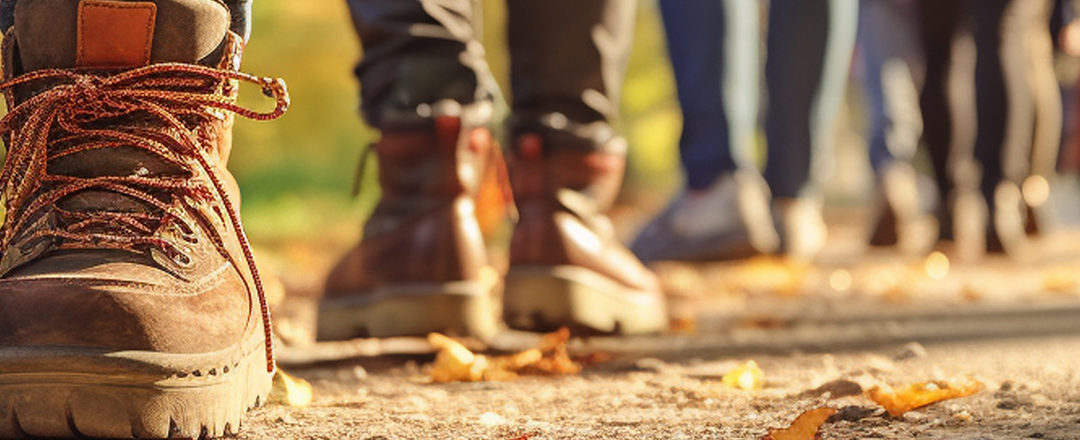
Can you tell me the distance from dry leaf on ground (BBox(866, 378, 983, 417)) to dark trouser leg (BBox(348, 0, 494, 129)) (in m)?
1.02

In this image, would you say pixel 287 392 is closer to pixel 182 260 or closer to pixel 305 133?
pixel 182 260

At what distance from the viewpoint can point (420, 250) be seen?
2359mm

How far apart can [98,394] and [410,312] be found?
36.6 inches

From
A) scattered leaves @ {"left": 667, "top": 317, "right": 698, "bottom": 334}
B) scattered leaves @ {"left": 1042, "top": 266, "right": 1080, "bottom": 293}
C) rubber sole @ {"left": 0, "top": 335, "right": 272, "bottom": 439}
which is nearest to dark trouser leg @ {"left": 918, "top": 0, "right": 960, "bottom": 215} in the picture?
scattered leaves @ {"left": 1042, "top": 266, "right": 1080, "bottom": 293}

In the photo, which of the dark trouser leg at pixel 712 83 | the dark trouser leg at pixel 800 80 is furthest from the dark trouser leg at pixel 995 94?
the dark trouser leg at pixel 712 83

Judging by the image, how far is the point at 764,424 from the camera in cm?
163

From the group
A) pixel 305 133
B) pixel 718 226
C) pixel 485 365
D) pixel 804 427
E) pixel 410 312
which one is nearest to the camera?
pixel 804 427

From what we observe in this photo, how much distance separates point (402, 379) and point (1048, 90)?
15.3 ft

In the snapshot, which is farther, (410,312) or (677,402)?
(410,312)

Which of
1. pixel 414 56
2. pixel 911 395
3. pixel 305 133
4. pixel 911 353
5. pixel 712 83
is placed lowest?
pixel 911 395

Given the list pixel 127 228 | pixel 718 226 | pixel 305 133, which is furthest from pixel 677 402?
pixel 305 133

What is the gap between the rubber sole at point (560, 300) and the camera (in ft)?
7.93

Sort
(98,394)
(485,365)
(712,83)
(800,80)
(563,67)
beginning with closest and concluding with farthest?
(98,394)
(485,365)
(563,67)
(712,83)
(800,80)

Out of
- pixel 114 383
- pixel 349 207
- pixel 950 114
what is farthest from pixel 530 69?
pixel 349 207
